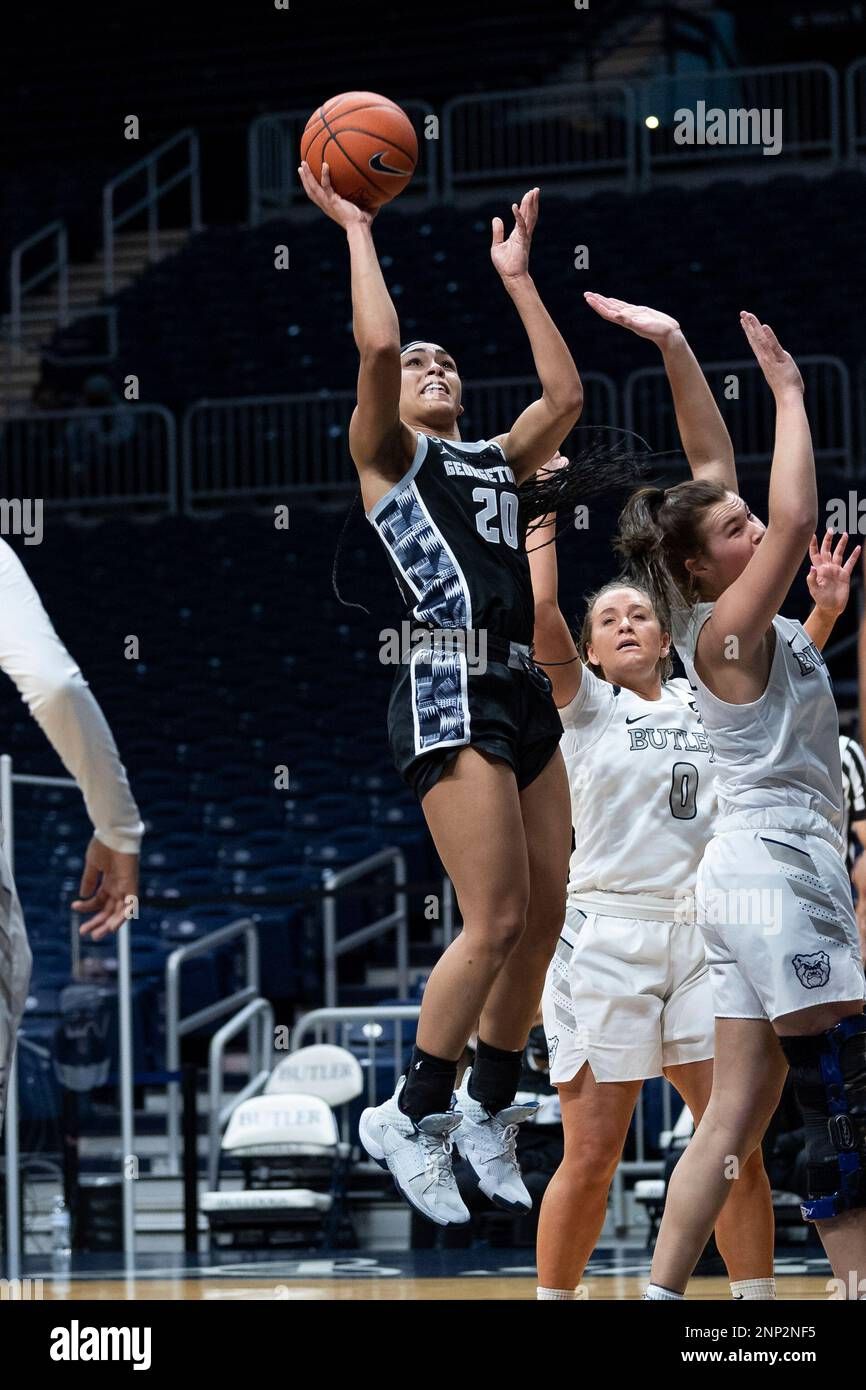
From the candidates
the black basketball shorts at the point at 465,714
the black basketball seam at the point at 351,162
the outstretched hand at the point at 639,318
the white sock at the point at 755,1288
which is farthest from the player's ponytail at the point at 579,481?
the white sock at the point at 755,1288

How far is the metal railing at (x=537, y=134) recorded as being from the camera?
1572 cm

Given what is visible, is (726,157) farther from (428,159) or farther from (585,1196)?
(585,1196)

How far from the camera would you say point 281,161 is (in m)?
16.7

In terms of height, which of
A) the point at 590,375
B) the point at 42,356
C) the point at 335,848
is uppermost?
the point at 42,356

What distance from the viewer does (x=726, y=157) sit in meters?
15.7

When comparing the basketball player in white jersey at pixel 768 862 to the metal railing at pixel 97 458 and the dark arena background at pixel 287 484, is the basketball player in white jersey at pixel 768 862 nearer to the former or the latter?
the dark arena background at pixel 287 484

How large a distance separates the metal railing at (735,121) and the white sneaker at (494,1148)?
11742mm

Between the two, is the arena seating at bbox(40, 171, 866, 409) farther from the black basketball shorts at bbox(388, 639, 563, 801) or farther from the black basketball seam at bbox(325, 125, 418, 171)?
the black basketball shorts at bbox(388, 639, 563, 801)

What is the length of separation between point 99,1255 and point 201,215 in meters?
11.8

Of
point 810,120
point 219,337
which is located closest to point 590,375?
point 219,337

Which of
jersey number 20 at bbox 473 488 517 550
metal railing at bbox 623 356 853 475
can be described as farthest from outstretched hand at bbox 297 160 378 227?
metal railing at bbox 623 356 853 475

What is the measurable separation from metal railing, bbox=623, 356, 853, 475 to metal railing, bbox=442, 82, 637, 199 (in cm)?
279

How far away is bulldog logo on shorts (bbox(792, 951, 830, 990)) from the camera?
3773 millimetres

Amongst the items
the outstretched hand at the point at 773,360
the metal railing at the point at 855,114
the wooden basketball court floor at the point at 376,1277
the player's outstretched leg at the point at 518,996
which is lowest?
the wooden basketball court floor at the point at 376,1277
